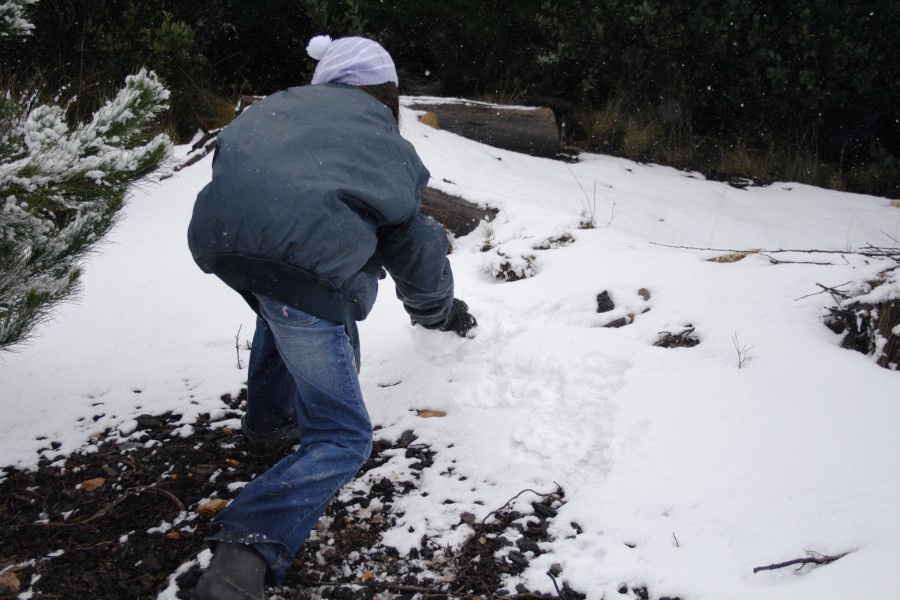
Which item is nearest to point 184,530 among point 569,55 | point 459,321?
point 459,321

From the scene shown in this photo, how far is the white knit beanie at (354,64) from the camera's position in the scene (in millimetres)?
2041

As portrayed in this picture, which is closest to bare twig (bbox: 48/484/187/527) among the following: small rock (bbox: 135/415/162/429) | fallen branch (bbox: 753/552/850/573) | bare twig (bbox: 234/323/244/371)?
small rock (bbox: 135/415/162/429)

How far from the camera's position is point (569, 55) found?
709 centimetres

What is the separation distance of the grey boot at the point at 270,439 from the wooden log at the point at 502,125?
4129 millimetres

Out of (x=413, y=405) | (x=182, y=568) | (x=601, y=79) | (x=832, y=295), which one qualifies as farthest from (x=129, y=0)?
(x=832, y=295)

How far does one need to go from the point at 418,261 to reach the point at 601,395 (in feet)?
2.94

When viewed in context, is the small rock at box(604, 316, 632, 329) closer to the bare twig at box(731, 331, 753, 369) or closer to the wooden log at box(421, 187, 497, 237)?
the bare twig at box(731, 331, 753, 369)

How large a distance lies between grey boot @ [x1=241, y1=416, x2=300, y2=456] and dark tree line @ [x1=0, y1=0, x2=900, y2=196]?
14.6 feet

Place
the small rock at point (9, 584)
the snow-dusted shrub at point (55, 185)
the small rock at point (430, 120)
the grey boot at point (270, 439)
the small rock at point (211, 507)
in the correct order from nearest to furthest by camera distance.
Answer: the small rock at point (9, 584), the snow-dusted shrub at point (55, 185), the small rock at point (211, 507), the grey boot at point (270, 439), the small rock at point (430, 120)

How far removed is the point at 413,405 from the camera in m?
2.74

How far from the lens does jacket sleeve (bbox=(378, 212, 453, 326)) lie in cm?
206

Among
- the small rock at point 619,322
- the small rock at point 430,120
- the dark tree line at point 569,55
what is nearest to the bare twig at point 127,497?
the small rock at point 619,322

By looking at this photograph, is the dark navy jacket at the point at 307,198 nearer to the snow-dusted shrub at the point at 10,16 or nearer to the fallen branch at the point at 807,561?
the snow-dusted shrub at the point at 10,16

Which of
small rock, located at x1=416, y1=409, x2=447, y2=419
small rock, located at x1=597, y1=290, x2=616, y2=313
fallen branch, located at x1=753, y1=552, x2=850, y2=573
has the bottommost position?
small rock, located at x1=416, y1=409, x2=447, y2=419
